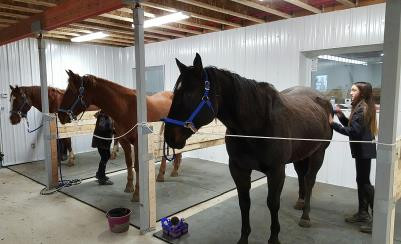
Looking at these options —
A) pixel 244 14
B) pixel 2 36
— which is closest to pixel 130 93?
pixel 244 14

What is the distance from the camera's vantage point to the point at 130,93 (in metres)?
3.61

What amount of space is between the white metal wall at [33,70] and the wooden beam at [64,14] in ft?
4.01

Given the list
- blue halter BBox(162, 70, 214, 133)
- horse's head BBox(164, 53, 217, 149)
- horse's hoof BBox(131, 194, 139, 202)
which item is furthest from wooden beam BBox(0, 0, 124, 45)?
horse's hoof BBox(131, 194, 139, 202)

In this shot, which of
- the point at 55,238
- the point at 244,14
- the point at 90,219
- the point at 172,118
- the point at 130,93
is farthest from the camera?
the point at 244,14

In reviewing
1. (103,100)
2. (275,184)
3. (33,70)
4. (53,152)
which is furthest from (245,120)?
(33,70)

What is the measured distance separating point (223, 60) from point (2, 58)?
428cm

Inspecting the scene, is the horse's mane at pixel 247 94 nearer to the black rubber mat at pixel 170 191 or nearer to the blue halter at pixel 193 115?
the blue halter at pixel 193 115

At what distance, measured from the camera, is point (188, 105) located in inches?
68.1

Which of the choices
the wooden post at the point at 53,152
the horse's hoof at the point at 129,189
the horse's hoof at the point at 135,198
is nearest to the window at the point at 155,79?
the wooden post at the point at 53,152

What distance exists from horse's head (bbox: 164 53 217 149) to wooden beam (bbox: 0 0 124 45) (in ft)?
4.79

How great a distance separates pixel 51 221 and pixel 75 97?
57.0 inches

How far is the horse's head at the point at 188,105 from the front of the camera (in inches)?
67.9

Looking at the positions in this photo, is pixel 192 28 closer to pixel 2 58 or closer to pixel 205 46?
pixel 205 46

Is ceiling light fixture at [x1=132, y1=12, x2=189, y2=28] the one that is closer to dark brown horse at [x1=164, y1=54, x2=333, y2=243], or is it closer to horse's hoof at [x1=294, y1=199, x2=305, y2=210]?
dark brown horse at [x1=164, y1=54, x2=333, y2=243]
